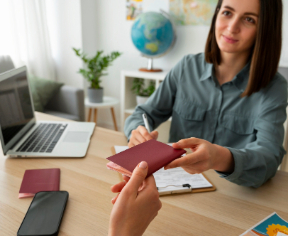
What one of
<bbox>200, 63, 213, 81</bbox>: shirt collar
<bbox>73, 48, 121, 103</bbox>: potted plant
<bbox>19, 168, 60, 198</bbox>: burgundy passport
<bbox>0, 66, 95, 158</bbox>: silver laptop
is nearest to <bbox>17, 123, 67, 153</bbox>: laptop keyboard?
<bbox>0, 66, 95, 158</bbox>: silver laptop

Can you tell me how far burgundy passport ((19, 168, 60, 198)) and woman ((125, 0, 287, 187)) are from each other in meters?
0.25

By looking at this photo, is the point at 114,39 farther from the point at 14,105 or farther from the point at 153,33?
the point at 14,105

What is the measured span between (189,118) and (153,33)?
1.32 meters

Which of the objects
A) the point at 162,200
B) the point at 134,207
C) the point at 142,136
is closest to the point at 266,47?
the point at 142,136

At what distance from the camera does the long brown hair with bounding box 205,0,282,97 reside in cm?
95

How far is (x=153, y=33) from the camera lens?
2.30m

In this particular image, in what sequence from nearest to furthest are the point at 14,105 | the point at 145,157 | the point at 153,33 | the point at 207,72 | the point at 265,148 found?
the point at 145,157
the point at 265,148
the point at 14,105
the point at 207,72
the point at 153,33

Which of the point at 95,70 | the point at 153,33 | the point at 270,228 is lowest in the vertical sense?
the point at 95,70

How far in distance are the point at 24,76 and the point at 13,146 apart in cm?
32

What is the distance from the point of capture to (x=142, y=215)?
48 centimetres

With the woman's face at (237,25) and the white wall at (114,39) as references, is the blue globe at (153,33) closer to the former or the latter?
the white wall at (114,39)

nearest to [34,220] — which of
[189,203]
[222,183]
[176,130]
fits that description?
[189,203]

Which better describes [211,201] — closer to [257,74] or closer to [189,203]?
[189,203]

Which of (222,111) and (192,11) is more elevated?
(192,11)
